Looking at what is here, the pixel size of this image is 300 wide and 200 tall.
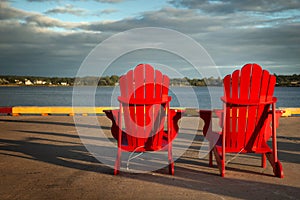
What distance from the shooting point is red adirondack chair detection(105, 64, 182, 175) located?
4633mm

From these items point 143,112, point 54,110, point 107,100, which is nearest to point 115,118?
point 143,112

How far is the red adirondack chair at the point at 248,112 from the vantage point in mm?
4453

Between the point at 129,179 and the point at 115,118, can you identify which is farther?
the point at 115,118

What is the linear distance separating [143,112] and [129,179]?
0.95m

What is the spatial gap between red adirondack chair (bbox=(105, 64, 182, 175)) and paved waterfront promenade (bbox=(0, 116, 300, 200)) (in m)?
0.41

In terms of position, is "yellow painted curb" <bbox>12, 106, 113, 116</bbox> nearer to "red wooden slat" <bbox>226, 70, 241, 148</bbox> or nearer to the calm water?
the calm water

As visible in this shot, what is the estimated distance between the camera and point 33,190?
3.84m

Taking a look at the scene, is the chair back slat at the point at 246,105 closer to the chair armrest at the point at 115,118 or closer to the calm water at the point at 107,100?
the chair armrest at the point at 115,118

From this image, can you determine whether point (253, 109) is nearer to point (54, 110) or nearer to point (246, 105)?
point (246, 105)

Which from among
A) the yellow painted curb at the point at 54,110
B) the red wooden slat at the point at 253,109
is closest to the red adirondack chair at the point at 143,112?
the red wooden slat at the point at 253,109

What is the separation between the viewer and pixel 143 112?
4691mm

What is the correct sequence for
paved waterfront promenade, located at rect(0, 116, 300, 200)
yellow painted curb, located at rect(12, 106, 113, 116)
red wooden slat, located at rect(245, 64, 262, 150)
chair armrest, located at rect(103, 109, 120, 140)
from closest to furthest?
paved waterfront promenade, located at rect(0, 116, 300, 200), red wooden slat, located at rect(245, 64, 262, 150), chair armrest, located at rect(103, 109, 120, 140), yellow painted curb, located at rect(12, 106, 113, 116)

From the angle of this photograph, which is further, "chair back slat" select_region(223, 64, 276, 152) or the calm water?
the calm water

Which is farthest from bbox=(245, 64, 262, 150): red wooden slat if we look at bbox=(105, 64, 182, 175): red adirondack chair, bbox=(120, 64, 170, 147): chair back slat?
bbox=(120, 64, 170, 147): chair back slat
